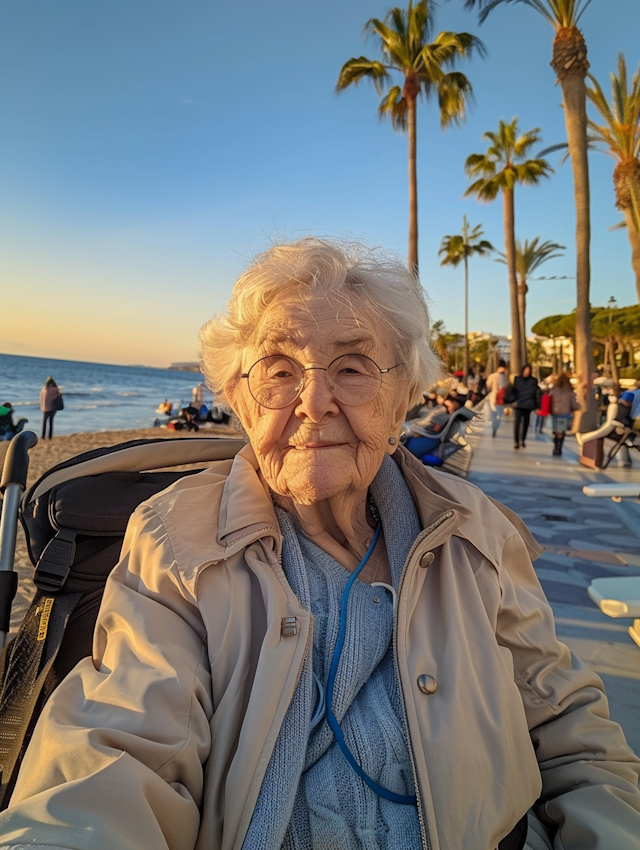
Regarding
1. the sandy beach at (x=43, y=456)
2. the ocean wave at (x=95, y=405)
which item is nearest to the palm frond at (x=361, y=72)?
the sandy beach at (x=43, y=456)

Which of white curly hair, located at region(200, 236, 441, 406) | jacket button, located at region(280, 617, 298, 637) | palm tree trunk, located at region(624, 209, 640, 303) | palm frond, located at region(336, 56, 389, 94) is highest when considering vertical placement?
palm frond, located at region(336, 56, 389, 94)

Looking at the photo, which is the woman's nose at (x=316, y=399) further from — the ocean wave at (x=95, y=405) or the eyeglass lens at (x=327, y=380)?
the ocean wave at (x=95, y=405)

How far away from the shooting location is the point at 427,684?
1.20 meters

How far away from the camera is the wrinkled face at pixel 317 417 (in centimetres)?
147

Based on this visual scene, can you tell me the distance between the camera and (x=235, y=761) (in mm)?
1097

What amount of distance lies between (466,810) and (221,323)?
1407 millimetres

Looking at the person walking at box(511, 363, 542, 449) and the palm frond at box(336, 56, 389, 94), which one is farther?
the palm frond at box(336, 56, 389, 94)

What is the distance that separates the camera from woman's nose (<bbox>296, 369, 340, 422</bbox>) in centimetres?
146

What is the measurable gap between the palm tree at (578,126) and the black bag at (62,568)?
11.4 metres

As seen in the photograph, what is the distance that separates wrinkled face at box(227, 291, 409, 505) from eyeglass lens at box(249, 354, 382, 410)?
17mm

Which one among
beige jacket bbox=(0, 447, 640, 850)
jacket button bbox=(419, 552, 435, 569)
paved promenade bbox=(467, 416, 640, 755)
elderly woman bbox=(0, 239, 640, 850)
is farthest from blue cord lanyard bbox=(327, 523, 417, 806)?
paved promenade bbox=(467, 416, 640, 755)

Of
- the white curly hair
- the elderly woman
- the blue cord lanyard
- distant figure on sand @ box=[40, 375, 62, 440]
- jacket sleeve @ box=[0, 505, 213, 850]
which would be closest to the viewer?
jacket sleeve @ box=[0, 505, 213, 850]

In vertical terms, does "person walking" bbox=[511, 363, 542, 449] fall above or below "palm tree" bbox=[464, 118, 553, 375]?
below

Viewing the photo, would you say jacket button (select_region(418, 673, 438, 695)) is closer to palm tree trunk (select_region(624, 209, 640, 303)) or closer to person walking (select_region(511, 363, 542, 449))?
person walking (select_region(511, 363, 542, 449))
